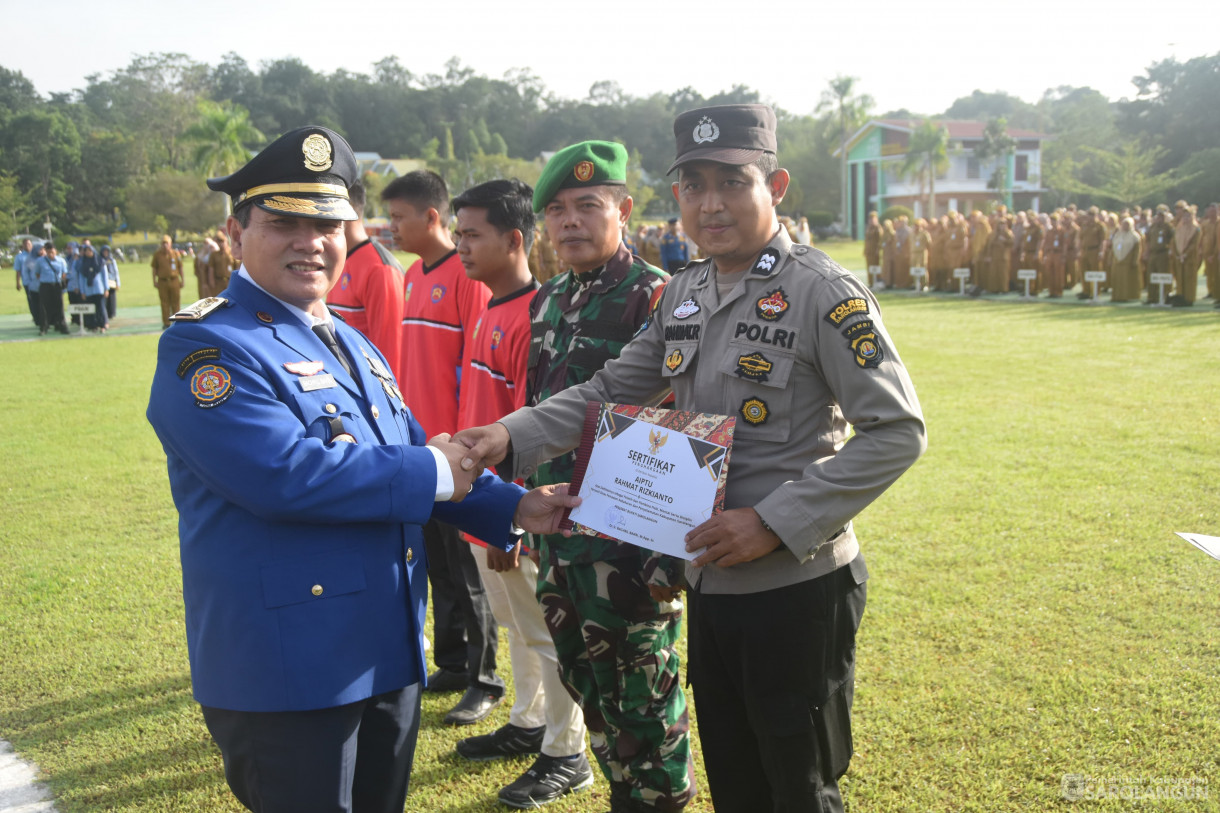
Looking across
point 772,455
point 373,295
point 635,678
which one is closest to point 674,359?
point 772,455

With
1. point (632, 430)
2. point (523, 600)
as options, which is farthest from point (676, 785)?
point (632, 430)

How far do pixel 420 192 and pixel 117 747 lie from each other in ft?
9.98

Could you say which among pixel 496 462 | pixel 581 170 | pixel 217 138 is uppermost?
pixel 217 138

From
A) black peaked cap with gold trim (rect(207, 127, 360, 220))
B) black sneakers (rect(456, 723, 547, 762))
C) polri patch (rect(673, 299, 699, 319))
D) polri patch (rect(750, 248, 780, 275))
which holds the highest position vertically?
black peaked cap with gold trim (rect(207, 127, 360, 220))

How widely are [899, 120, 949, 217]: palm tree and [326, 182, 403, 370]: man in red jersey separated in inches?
2367

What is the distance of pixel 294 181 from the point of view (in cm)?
210

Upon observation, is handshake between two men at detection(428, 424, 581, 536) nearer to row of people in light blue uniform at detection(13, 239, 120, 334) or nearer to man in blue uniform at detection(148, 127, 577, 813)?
man in blue uniform at detection(148, 127, 577, 813)

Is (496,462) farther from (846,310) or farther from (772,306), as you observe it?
(846,310)

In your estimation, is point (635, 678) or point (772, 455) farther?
point (635, 678)

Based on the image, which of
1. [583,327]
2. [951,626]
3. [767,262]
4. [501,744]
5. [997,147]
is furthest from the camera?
[997,147]

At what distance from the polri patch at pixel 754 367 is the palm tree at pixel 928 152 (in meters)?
62.1

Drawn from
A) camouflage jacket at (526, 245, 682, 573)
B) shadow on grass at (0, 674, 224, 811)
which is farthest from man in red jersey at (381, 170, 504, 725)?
shadow on grass at (0, 674, 224, 811)

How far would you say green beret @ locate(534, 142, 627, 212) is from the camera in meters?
3.16

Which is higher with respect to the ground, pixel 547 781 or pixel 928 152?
pixel 928 152
